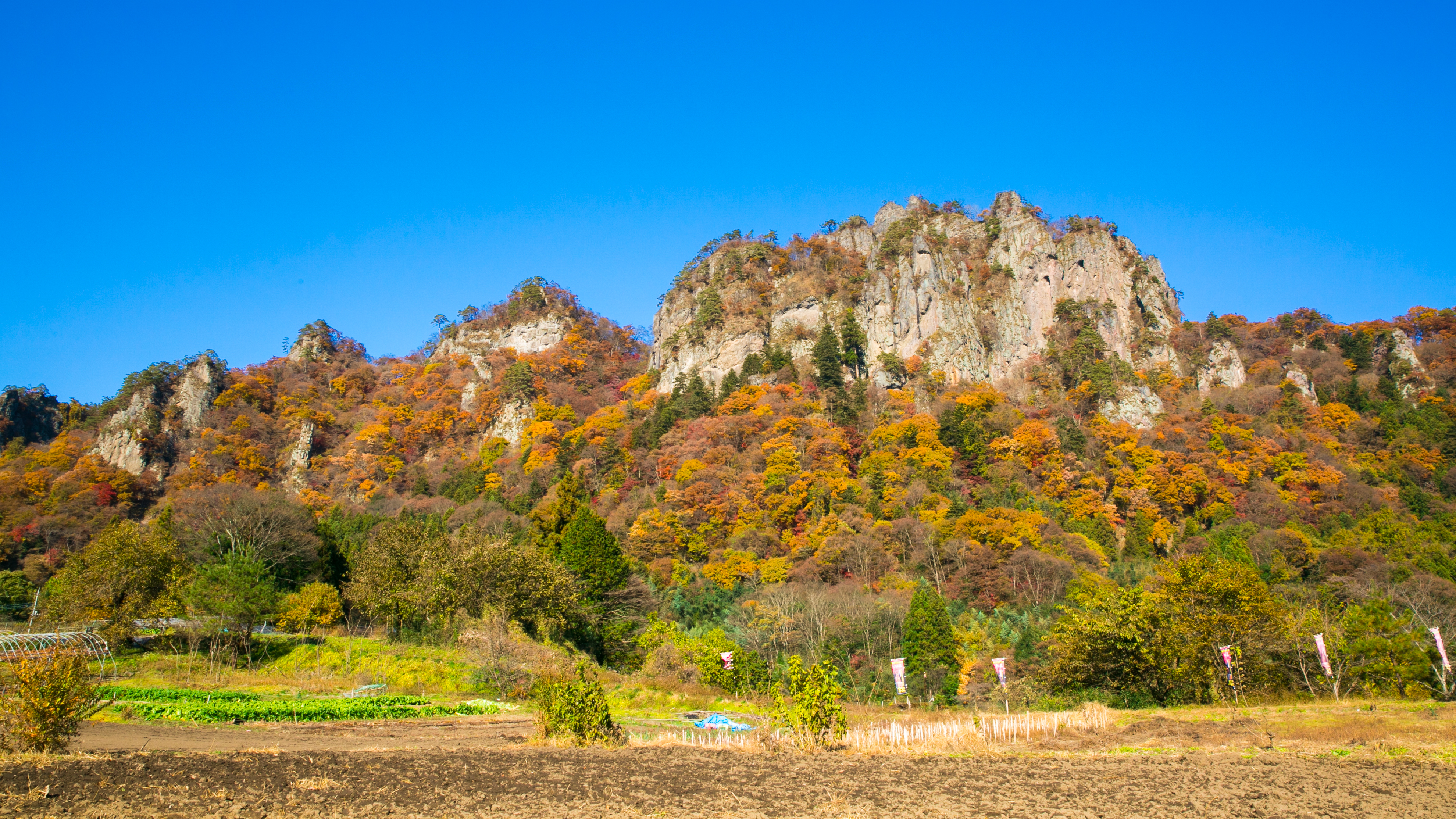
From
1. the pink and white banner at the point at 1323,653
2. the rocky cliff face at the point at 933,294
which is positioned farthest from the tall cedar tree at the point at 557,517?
the rocky cliff face at the point at 933,294

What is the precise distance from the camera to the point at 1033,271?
86812mm

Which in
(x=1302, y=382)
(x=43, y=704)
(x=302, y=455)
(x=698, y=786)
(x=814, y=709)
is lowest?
(x=698, y=786)

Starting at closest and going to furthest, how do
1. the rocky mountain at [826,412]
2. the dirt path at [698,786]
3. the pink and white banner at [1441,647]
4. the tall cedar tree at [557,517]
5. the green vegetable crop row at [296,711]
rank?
the dirt path at [698,786], the green vegetable crop row at [296,711], the pink and white banner at [1441,647], the tall cedar tree at [557,517], the rocky mountain at [826,412]

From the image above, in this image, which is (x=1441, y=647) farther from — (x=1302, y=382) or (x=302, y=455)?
(x=302, y=455)

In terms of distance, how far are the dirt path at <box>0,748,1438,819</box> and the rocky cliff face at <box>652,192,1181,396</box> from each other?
61276 mm

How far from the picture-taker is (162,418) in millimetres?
79188

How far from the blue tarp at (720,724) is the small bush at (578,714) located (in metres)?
4.85

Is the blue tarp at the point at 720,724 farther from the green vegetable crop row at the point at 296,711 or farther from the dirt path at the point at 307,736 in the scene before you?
the green vegetable crop row at the point at 296,711

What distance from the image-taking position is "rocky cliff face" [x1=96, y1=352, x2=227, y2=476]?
75125 mm

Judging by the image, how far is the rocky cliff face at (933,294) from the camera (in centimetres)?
8019

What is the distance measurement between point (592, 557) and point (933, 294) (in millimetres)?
56525

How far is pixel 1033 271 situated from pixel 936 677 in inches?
2589

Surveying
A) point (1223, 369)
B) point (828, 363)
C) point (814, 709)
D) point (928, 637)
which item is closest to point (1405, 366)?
point (1223, 369)

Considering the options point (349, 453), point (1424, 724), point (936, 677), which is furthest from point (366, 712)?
point (349, 453)
